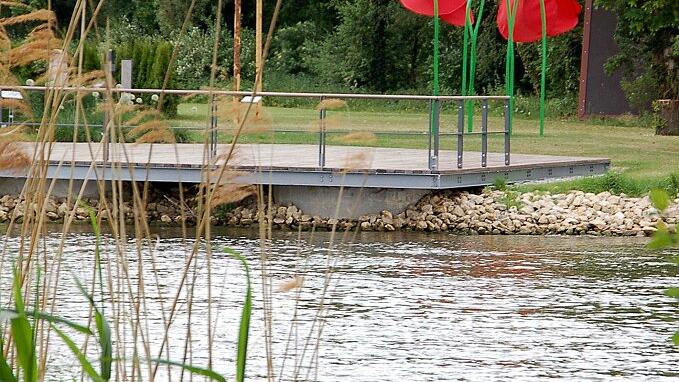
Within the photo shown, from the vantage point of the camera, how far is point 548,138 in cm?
2178

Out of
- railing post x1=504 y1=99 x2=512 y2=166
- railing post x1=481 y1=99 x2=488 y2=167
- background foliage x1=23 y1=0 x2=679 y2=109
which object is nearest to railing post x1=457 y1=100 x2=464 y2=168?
railing post x1=481 y1=99 x2=488 y2=167

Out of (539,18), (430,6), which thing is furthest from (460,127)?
(539,18)

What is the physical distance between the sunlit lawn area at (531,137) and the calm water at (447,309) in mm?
1256

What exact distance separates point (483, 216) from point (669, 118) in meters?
8.18

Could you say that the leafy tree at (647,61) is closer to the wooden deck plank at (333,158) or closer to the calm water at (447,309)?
the wooden deck plank at (333,158)

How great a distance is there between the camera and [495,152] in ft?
55.0

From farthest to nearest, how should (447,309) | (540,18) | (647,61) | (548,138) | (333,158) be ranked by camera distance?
(647,61) < (540,18) < (548,138) < (333,158) < (447,309)

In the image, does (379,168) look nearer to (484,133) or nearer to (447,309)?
(484,133)

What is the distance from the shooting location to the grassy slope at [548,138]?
16.2m

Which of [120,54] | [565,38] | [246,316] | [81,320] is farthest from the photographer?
[565,38]

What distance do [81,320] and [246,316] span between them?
20.9ft

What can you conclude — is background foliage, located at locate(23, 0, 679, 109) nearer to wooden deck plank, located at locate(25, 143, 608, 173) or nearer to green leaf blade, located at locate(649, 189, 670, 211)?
wooden deck plank, located at locate(25, 143, 608, 173)

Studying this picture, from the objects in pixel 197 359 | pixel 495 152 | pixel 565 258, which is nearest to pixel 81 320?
pixel 197 359

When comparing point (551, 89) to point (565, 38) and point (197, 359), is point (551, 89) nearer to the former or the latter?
point (565, 38)
